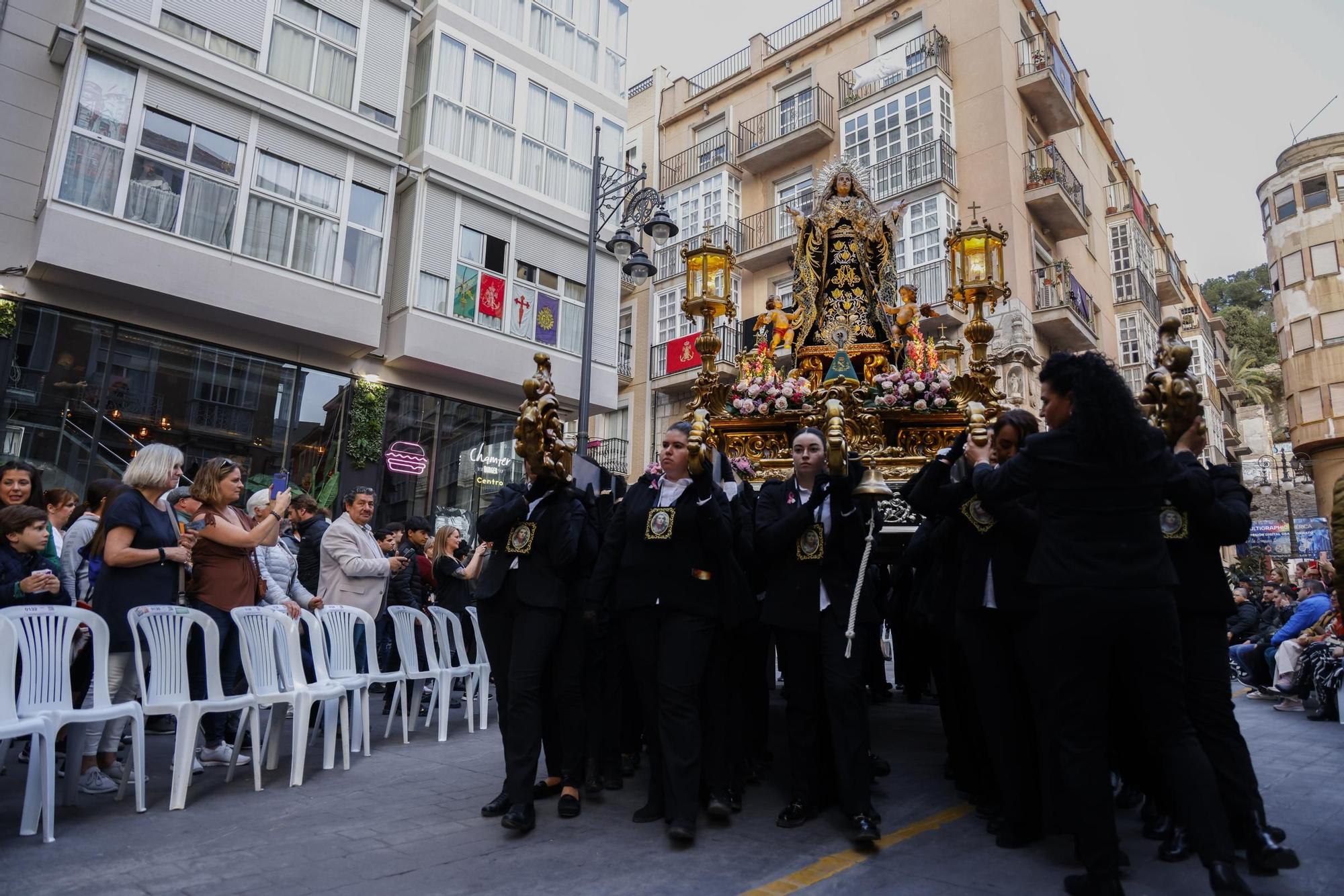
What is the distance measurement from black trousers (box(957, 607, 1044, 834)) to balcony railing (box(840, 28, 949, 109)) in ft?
69.9

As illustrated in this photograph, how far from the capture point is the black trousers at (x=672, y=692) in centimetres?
416

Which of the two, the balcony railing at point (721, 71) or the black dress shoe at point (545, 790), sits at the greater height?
the balcony railing at point (721, 71)

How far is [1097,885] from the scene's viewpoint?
3256 mm

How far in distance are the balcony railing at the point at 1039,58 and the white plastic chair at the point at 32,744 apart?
2363 centimetres

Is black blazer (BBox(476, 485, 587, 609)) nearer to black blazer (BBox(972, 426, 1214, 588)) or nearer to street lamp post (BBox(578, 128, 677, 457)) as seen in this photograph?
black blazer (BBox(972, 426, 1214, 588))

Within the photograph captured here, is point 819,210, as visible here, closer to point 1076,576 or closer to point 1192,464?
point 1192,464

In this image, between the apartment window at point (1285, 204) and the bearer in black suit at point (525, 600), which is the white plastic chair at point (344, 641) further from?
the apartment window at point (1285, 204)

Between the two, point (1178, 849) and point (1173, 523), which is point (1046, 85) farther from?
point (1178, 849)

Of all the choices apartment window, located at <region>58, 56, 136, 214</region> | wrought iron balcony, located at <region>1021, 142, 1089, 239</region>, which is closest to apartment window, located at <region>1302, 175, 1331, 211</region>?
wrought iron balcony, located at <region>1021, 142, 1089, 239</region>

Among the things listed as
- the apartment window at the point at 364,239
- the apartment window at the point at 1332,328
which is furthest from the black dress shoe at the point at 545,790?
the apartment window at the point at 1332,328

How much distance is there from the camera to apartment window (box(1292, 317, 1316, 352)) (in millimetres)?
31031

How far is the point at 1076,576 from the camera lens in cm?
337

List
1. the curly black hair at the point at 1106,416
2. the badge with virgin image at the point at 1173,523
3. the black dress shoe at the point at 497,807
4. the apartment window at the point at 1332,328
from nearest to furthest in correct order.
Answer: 1. the curly black hair at the point at 1106,416
2. the badge with virgin image at the point at 1173,523
3. the black dress shoe at the point at 497,807
4. the apartment window at the point at 1332,328

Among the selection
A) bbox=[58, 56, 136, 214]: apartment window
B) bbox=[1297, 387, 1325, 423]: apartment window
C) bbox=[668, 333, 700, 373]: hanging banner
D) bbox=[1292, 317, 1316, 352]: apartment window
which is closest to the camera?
bbox=[58, 56, 136, 214]: apartment window
